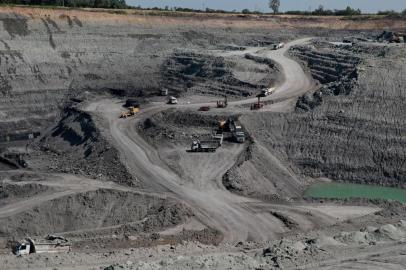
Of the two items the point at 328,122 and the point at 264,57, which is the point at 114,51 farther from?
the point at 328,122

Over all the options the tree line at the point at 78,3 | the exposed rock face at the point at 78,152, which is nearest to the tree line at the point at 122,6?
the tree line at the point at 78,3

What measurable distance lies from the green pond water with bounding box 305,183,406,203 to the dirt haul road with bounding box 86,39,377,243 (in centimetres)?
653

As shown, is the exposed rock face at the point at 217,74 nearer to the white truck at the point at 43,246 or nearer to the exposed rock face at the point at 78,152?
the exposed rock face at the point at 78,152

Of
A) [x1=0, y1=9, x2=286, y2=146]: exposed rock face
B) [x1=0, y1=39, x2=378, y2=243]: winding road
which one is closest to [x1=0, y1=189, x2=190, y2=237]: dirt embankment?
[x1=0, y1=39, x2=378, y2=243]: winding road

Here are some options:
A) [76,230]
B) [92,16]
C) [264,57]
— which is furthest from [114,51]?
[76,230]

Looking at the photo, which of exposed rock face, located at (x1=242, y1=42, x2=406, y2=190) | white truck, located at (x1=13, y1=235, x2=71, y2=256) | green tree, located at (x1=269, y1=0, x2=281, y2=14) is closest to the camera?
white truck, located at (x1=13, y1=235, x2=71, y2=256)

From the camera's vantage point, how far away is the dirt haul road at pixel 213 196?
42.3 meters

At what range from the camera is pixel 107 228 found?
41.7 m

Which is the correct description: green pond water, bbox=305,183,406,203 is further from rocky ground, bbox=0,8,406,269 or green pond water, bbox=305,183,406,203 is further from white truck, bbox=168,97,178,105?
white truck, bbox=168,97,178,105

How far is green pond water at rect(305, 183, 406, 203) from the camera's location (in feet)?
174

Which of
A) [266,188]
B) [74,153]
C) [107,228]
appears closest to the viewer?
[107,228]

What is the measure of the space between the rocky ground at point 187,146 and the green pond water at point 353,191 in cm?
100

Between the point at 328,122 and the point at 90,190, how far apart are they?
24077 millimetres

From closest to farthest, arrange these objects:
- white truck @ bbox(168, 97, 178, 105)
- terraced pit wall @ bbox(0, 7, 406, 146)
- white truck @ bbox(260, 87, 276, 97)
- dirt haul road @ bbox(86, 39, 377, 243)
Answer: dirt haul road @ bbox(86, 39, 377, 243) < white truck @ bbox(260, 87, 276, 97) < white truck @ bbox(168, 97, 178, 105) < terraced pit wall @ bbox(0, 7, 406, 146)
